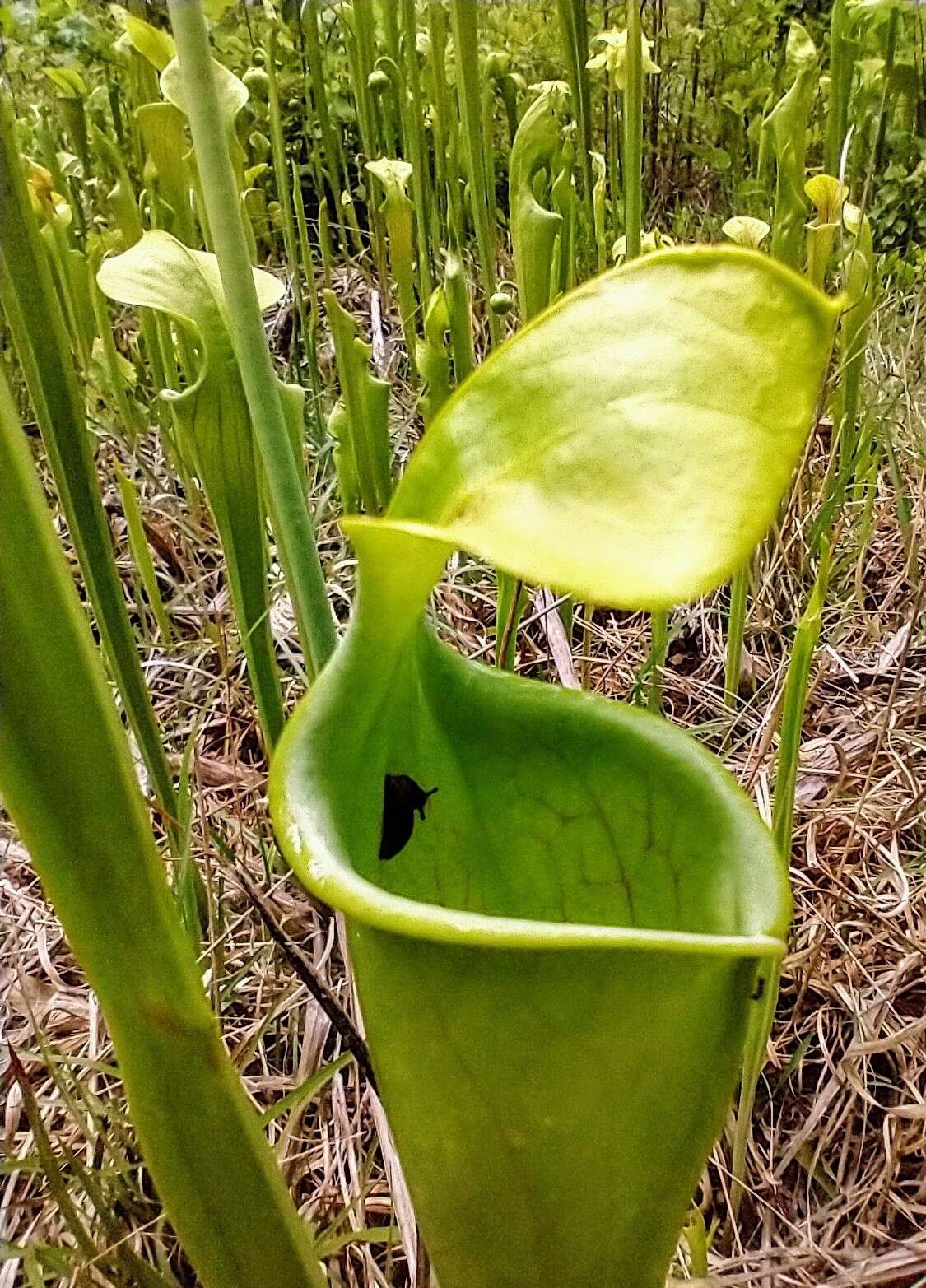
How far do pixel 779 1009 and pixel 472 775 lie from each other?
1.55 ft

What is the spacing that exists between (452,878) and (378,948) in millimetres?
115

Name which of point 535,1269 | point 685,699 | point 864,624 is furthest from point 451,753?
point 864,624

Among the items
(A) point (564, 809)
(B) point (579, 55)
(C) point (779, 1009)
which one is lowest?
(C) point (779, 1009)

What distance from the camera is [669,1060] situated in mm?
342

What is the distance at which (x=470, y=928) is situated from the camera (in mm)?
291

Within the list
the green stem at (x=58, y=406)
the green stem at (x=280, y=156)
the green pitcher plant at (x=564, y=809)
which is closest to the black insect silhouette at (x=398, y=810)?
the green pitcher plant at (x=564, y=809)

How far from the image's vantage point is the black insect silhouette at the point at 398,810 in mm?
392

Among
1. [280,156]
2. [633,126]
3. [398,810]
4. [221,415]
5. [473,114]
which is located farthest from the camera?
[280,156]

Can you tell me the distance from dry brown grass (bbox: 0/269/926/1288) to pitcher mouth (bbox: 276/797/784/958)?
6 cm

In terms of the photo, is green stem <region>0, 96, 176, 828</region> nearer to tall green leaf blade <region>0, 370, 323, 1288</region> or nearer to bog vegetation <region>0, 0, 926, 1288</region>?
bog vegetation <region>0, 0, 926, 1288</region>

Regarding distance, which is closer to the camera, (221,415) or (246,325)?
(246,325)

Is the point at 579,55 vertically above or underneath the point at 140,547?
above

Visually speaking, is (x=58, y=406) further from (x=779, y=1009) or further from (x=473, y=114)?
(x=779, y=1009)

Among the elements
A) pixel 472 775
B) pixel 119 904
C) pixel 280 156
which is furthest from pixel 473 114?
pixel 119 904
